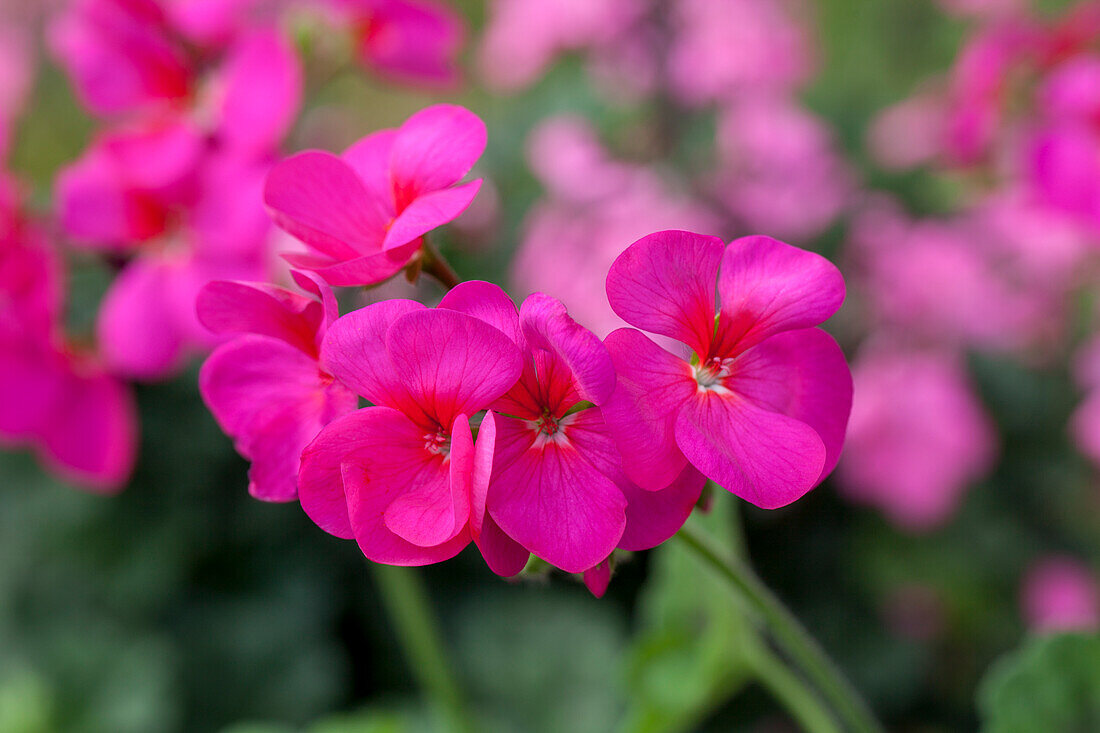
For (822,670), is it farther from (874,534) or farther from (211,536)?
(211,536)

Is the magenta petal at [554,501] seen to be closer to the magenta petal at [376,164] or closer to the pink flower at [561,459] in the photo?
the pink flower at [561,459]

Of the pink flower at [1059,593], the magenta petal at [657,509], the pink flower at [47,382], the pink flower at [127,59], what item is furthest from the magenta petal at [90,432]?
the pink flower at [1059,593]

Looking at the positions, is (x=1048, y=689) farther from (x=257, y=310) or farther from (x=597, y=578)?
(x=257, y=310)

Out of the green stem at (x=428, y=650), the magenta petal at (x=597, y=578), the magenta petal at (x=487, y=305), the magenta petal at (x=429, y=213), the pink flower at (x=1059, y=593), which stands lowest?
the pink flower at (x=1059, y=593)

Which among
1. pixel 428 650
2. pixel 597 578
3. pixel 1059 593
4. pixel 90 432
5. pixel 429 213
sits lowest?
pixel 1059 593

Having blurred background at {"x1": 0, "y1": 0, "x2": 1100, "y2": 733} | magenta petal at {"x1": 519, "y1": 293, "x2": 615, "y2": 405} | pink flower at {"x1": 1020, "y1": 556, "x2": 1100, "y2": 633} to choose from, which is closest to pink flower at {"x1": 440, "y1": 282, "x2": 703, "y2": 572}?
magenta petal at {"x1": 519, "y1": 293, "x2": 615, "y2": 405}

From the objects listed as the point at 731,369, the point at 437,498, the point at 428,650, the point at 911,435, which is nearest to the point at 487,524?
the point at 437,498

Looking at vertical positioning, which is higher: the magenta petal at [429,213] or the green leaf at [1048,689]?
the magenta petal at [429,213]
